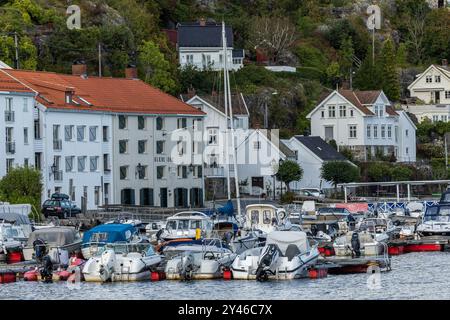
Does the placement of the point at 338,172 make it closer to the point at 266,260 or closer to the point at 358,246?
the point at 358,246

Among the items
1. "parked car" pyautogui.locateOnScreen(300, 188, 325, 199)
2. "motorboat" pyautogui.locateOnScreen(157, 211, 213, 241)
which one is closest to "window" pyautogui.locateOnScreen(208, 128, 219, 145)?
"parked car" pyautogui.locateOnScreen(300, 188, 325, 199)

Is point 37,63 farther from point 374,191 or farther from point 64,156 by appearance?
point 374,191

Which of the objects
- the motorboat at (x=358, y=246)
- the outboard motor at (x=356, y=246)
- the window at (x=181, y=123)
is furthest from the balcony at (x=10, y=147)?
the outboard motor at (x=356, y=246)

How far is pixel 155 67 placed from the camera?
152 m

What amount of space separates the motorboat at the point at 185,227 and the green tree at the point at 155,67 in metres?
55.0

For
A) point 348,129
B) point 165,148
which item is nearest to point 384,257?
point 165,148

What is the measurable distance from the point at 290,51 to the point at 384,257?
93.4 metres

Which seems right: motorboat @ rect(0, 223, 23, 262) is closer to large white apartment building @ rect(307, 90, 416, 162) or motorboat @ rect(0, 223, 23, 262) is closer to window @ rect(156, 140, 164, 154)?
window @ rect(156, 140, 164, 154)

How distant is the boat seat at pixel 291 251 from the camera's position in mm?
78875

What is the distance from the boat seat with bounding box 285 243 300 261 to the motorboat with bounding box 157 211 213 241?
1491cm

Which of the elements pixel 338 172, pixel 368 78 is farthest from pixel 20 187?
pixel 368 78

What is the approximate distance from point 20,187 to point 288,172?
3738 cm
